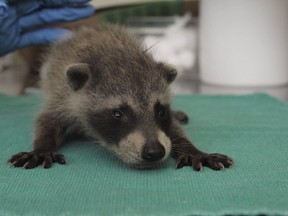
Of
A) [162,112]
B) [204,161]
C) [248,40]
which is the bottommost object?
[248,40]

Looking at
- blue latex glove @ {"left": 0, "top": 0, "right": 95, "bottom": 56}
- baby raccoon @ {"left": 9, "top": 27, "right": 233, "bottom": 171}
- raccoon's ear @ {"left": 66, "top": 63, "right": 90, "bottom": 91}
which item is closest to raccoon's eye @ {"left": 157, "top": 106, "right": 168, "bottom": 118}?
baby raccoon @ {"left": 9, "top": 27, "right": 233, "bottom": 171}

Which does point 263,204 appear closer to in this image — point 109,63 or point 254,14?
point 109,63

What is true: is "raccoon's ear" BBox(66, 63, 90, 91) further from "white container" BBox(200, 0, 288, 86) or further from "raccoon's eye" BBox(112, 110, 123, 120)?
"white container" BBox(200, 0, 288, 86)

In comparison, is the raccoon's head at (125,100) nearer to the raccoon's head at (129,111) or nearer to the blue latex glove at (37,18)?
the raccoon's head at (129,111)

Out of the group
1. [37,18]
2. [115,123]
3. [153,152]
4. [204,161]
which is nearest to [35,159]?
[115,123]

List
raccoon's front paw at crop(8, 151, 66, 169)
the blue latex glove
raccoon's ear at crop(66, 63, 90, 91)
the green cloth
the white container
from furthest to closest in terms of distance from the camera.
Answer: the white container < the blue latex glove < raccoon's ear at crop(66, 63, 90, 91) < raccoon's front paw at crop(8, 151, 66, 169) < the green cloth

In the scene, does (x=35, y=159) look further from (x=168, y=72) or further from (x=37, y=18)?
(x=37, y=18)
